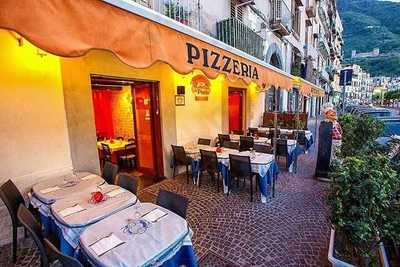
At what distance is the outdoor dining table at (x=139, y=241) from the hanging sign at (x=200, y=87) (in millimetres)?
4783

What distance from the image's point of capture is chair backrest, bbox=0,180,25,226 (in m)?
2.77

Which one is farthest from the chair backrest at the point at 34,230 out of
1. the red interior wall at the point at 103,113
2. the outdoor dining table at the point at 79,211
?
the red interior wall at the point at 103,113

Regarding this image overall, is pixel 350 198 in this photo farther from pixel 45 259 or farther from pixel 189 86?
pixel 189 86

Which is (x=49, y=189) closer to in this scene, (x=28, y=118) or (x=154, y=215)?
(x=28, y=118)

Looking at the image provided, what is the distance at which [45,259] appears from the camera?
209 centimetres

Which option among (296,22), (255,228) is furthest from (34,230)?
(296,22)

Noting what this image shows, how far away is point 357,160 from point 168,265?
2.08 m

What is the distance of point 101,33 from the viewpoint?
187cm

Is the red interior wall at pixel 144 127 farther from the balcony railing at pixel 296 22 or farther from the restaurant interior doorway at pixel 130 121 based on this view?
the balcony railing at pixel 296 22

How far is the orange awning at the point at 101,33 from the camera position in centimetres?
150

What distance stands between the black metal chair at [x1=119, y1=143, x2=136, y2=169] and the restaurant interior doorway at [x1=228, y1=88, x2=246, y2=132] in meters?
4.51

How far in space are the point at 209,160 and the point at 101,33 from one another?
365 centimetres

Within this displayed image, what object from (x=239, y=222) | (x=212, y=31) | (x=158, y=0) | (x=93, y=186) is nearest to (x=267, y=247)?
(x=239, y=222)

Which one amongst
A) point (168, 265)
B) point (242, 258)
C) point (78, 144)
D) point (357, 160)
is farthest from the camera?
point (78, 144)
